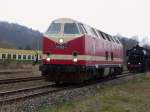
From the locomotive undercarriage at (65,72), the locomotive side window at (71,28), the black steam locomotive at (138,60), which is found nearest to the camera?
the locomotive undercarriage at (65,72)

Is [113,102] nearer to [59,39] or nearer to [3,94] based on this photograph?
[3,94]

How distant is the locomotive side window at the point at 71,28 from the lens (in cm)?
2193

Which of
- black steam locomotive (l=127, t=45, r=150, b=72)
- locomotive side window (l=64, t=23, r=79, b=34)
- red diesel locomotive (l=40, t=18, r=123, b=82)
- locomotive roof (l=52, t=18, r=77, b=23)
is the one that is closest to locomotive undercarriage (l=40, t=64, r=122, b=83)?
red diesel locomotive (l=40, t=18, r=123, b=82)

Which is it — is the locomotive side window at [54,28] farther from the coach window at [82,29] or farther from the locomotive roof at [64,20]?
the coach window at [82,29]

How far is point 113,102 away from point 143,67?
34774 millimetres

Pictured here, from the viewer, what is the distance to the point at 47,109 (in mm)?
12492

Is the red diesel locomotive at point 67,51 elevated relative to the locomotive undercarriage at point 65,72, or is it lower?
elevated

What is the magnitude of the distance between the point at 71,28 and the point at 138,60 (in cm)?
2831

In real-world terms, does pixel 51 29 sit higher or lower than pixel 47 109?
higher

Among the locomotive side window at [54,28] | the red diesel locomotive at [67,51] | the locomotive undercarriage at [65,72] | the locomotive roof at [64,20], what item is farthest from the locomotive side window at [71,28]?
the locomotive undercarriage at [65,72]

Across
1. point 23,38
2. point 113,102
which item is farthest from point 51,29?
point 23,38

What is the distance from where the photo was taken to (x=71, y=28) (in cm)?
2209

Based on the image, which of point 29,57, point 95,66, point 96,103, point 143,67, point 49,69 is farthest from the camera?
point 29,57

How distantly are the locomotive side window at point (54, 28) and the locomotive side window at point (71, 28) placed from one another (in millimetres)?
371
